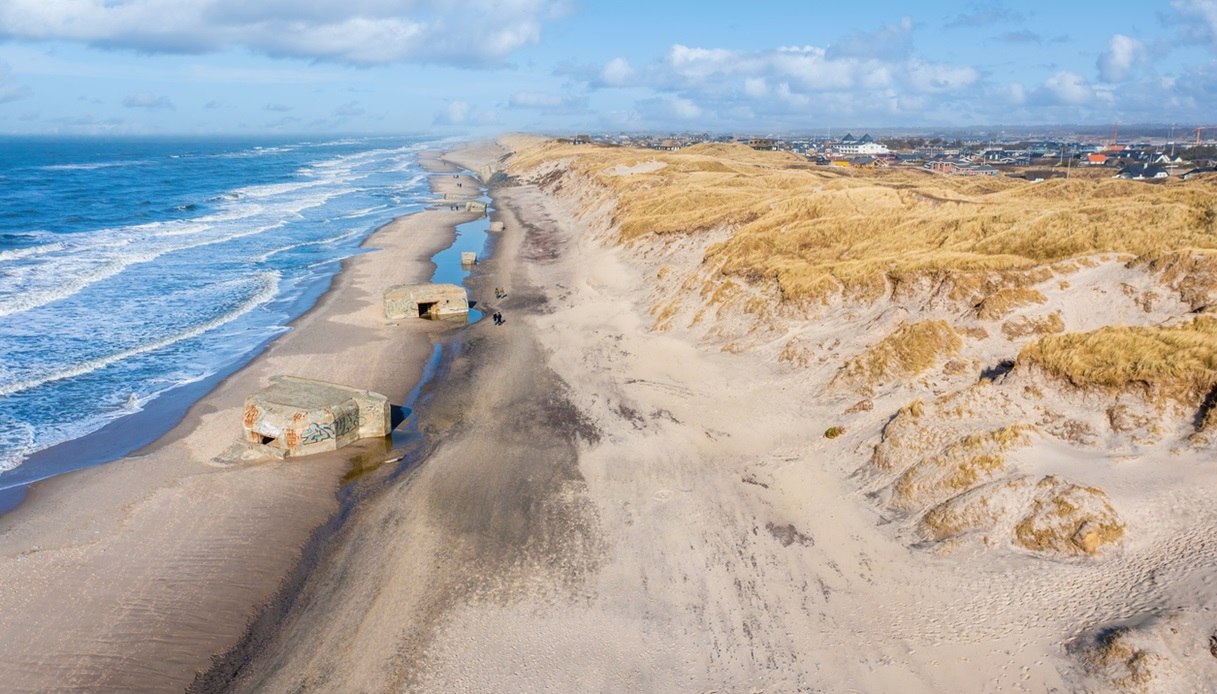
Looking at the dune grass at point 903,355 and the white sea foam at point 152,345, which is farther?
the white sea foam at point 152,345

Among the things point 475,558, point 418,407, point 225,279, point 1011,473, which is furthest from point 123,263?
point 1011,473

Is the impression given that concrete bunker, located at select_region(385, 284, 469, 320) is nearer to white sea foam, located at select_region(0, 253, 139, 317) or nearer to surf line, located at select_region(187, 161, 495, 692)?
surf line, located at select_region(187, 161, 495, 692)

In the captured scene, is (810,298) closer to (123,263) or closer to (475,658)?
(475,658)

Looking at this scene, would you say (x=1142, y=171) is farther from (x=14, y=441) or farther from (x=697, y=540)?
(x=14, y=441)

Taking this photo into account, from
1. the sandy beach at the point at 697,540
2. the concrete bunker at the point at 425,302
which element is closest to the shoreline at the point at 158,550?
the sandy beach at the point at 697,540

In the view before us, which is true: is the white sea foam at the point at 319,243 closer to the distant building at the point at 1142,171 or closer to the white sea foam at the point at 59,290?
the white sea foam at the point at 59,290
